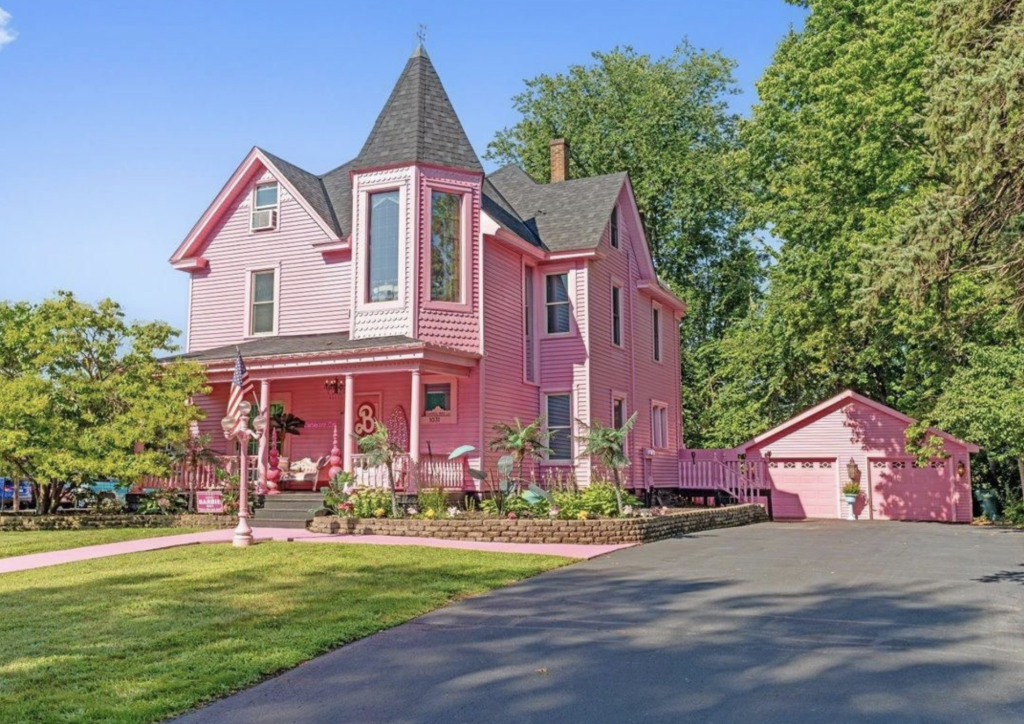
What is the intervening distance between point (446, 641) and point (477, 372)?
41.0 ft

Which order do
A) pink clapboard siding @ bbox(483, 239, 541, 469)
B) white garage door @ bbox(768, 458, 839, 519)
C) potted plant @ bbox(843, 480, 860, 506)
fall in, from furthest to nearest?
1. white garage door @ bbox(768, 458, 839, 519)
2. potted plant @ bbox(843, 480, 860, 506)
3. pink clapboard siding @ bbox(483, 239, 541, 469)

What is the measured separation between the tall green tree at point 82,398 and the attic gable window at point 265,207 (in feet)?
14.1

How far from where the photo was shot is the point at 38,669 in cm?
679

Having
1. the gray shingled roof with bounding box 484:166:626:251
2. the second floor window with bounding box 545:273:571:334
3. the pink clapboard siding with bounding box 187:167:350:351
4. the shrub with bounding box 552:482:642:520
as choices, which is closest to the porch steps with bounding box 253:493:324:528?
the pink clapboard siding with bounding box 187:167:350:351

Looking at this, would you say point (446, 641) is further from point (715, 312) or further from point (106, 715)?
point (715, 312)

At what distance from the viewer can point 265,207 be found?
22.7 metres

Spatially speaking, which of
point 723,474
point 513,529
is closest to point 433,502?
point 513,529

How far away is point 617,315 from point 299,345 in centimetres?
934

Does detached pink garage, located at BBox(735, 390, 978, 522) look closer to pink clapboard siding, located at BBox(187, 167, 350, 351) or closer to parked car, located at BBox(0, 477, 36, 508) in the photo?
pink clapboard siding, located at BBox(187, 167, 350, 351)

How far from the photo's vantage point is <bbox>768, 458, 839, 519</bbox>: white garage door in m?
28.3

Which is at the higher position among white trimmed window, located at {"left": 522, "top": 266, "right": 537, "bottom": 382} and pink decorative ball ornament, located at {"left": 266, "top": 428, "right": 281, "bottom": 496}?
white trimmed window, located at {"left": 522, "top": 266, "right": 537, "bottom": 382}

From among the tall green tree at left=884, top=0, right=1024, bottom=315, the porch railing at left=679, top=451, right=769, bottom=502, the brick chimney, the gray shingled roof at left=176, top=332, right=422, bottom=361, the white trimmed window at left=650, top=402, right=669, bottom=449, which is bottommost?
→ the porch railing at left=679, top=451, right=769, bottom=502

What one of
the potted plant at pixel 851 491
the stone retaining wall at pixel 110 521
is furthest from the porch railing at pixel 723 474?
the stone retaining wall at pixel 110 521

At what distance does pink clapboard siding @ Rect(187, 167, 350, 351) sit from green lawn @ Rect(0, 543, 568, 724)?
28.8ft
